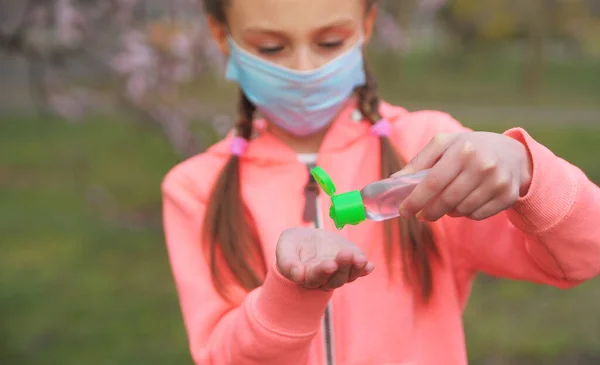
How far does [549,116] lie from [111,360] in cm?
1096

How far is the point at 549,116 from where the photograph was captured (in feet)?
46.0

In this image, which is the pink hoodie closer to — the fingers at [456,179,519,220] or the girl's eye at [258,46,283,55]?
the fingers at [456,179,519,220]

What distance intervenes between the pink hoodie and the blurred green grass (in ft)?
9.54

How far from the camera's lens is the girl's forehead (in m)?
1.94

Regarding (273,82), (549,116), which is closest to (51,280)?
(273,82)

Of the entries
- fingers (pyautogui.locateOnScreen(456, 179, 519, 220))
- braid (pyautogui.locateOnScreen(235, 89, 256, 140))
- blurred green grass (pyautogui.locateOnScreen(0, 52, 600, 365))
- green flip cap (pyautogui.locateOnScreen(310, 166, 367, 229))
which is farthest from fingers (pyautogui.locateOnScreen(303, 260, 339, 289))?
blurred green grass (pyautogui.locateOnScreen(0, 52, 600, 365))

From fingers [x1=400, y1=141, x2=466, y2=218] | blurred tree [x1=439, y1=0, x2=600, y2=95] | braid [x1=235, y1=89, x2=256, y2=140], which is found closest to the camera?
fingers [x1=400, y1=141, x2=466, y2=218]

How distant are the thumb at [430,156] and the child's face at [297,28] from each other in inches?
24.2

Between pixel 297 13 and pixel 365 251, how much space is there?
62 cm

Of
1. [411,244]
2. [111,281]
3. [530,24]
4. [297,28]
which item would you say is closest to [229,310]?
[411,244]

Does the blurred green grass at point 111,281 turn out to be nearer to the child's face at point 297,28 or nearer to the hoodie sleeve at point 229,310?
the hoodie sleeve at point 229,310

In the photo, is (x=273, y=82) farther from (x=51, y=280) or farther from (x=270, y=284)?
(x=51, y=280)

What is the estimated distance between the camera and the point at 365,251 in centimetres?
198

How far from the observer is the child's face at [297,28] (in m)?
1.95
